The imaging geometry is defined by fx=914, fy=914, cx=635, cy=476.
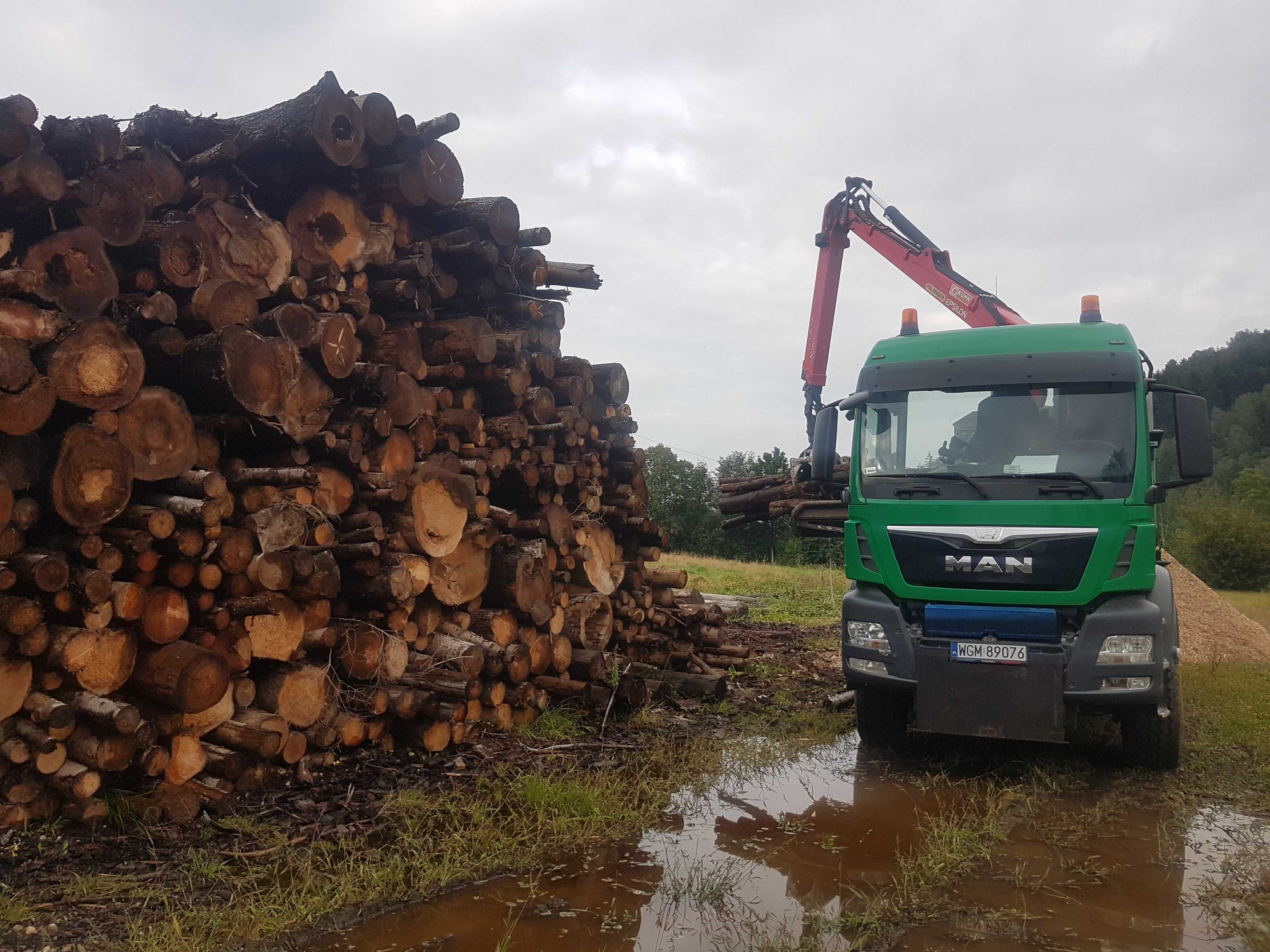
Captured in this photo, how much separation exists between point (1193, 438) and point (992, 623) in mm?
1751

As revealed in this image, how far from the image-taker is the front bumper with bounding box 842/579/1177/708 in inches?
222

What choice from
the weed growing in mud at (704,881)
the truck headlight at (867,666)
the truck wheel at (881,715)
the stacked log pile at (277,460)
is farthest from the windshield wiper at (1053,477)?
the stacked log pile at (277,460)

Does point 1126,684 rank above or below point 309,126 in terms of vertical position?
below

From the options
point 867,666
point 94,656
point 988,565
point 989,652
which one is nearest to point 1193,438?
point 988,565

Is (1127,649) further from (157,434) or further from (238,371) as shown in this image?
(157,434)

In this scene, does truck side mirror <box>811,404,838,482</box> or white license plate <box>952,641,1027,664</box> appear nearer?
white license plate <box>952,641,1027,664</box>

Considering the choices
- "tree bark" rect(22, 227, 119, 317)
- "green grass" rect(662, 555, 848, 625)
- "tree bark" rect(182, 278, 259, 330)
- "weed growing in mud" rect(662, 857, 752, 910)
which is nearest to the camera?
"weed growing in mud" rect(662, 857, 752, 910)

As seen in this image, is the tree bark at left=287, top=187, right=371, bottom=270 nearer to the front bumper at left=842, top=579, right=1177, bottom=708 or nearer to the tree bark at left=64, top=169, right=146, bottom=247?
the tree bark at left=64, top=169, right=146, bottom=247

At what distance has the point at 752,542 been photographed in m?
37.3

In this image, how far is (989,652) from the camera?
19.2 ft

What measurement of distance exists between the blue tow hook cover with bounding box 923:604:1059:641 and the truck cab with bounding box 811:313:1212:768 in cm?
1

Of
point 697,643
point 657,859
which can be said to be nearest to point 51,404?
point 657,859

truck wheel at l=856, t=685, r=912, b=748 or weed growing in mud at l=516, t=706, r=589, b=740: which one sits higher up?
truck wheel at l=856, t=685, r=912, b=748

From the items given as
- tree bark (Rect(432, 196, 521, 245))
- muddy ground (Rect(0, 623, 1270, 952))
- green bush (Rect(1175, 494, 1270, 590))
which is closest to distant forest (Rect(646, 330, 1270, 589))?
green bush (Rect(1175, 494, 1270, 590))
